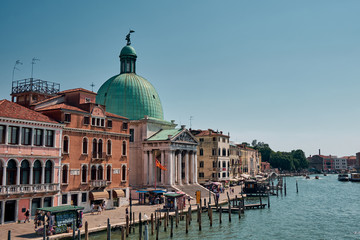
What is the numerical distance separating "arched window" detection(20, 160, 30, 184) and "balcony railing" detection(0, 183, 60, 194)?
752 millimetres

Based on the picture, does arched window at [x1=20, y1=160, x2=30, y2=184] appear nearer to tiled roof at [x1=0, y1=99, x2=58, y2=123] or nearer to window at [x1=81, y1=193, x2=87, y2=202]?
tiled roof at [x1=0, y1=99, x2=58, y2=123]

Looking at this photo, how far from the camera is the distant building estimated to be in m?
83.0

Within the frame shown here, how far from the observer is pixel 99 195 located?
136 ft

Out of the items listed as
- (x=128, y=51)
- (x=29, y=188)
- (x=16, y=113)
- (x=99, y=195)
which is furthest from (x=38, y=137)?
(x=128, y=51)

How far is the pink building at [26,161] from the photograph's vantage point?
3206cm

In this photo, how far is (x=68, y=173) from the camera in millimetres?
39000

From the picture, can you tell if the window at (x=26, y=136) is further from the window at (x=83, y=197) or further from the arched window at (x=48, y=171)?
the window at (x=83, y=197)

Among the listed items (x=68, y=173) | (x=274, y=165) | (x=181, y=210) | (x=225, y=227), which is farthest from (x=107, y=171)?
(x=274, y=165)

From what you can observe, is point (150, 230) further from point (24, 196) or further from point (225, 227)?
point (24, 196)

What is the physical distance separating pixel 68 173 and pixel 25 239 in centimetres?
1282

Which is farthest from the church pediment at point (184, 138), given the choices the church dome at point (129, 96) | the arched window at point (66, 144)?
the arched window at point (66, 144)

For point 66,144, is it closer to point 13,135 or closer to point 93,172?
point 93,172

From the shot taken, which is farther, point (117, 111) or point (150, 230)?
point (117, 111)

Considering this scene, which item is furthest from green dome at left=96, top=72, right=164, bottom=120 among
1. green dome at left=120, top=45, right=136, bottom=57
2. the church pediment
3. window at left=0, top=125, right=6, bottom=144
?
window at left=0, top=125, right=6, bottom=144
